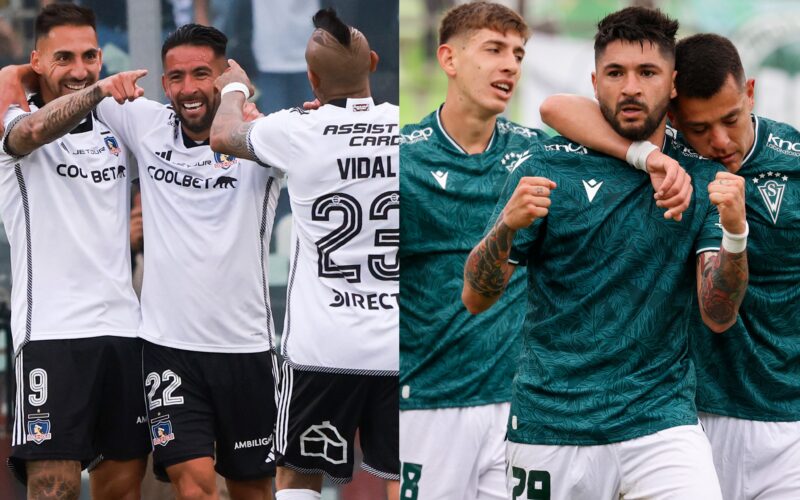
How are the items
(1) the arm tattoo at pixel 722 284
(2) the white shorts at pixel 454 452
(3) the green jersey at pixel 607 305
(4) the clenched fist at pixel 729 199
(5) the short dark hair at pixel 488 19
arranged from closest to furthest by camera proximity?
(4) the clenched fist at pixel 729 199, (1) the arm tattoo at pixel 722 284, (3) the green jersey at pixel 607 305, (5) the short dark hair at pixel 488 19, (2) the white shorts at pixel 454 452

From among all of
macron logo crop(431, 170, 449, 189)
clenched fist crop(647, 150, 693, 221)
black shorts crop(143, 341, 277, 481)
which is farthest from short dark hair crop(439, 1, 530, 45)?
black shorts crop(143, 341, 277, 481)

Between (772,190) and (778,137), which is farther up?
Answer: (778,137)

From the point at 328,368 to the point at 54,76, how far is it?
1153 mm

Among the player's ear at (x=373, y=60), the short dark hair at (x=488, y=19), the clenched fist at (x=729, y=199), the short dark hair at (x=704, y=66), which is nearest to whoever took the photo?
the clenched fist at (x=729, y=199)

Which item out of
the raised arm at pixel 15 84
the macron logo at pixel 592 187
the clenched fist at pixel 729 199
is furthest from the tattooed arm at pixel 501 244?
the raised arm at pixel 15 84

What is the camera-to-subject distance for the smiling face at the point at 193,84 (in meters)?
3.03

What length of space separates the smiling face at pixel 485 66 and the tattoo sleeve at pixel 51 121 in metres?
1.06

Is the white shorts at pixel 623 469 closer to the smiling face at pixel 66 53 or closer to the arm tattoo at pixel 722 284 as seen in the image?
the arm tattoo at pixel 722 284

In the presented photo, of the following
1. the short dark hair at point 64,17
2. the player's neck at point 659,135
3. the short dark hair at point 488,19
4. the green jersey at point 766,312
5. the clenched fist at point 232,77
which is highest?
the short dark hair at point 488,19

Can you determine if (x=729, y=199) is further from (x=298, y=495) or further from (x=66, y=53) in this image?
(x=66, y=53)

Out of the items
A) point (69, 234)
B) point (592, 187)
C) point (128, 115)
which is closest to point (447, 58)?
point (592, 187)

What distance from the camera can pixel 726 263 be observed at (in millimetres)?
2439

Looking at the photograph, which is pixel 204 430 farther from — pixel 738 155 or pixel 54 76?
pixel 738 155

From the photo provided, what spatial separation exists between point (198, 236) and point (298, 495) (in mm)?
833
